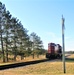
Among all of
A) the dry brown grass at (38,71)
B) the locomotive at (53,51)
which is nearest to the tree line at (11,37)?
the locomotive at (53,51)

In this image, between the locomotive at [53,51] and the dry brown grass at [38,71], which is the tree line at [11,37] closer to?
the locomotive at [53,51]

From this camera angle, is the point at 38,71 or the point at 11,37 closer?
the point at 38,71

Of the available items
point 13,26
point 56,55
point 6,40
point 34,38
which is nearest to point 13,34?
point 13,26

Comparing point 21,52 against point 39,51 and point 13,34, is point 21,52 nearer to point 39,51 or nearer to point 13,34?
point 13,34

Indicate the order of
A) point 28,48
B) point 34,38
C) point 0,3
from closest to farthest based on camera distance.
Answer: point 0,3 < point 28,48 < point 34,38

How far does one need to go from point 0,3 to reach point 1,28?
18.3 ft

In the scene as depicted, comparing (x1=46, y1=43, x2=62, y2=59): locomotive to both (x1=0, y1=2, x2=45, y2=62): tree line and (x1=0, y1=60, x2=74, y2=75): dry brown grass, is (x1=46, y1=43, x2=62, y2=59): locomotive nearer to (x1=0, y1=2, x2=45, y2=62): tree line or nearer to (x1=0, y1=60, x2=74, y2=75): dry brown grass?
(x1=0, y1=2, x2=45, y2=62): tree line

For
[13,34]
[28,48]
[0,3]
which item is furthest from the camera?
[28,48]

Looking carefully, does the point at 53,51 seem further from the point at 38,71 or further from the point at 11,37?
the point at 38,71

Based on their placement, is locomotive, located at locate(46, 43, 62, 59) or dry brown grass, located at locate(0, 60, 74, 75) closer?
dry brown grass, located at locate(0, 60, 74, 75)

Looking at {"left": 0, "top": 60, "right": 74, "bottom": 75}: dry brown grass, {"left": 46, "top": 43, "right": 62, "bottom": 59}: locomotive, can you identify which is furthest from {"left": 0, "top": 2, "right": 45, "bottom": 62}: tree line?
{"left": 0, "top": 60, "right": 74, "bottom": 75}: dry brown grass

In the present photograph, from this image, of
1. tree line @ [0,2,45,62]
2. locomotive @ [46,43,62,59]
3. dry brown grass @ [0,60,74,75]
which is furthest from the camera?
locomotive @ [46,43,62,59]

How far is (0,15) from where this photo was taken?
58.5 m

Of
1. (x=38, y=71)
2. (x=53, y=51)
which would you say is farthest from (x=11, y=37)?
(x=38, y=71)
